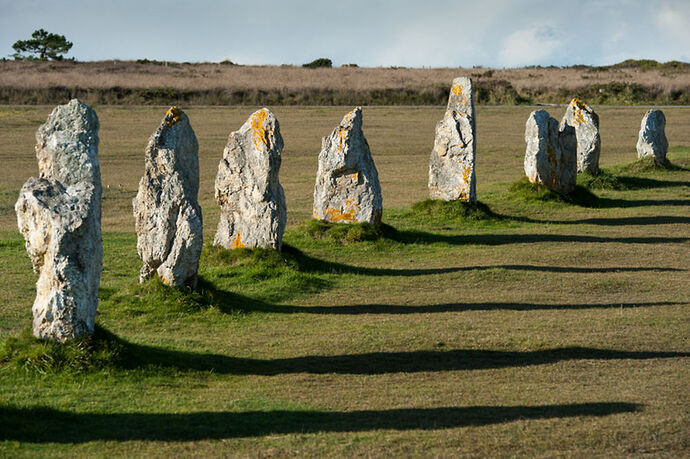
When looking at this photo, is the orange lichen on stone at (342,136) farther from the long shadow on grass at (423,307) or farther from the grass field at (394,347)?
the long shadow on grass at (423,307)

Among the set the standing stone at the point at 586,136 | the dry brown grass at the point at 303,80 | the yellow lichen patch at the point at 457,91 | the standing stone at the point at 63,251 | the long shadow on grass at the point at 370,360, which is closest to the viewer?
the standing stone at the point at 63,251

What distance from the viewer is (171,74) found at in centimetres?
6775

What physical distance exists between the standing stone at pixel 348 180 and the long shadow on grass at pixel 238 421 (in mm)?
10586

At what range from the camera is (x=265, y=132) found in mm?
17125

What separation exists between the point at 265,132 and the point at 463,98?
25.3ft

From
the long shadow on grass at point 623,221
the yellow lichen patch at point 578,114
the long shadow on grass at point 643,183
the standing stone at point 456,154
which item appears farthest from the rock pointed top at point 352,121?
the long shadow on grass at point 643,183

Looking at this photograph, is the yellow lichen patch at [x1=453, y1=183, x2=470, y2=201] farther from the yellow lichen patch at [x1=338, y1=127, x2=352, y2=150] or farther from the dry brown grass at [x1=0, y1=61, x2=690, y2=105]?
the dry brown grass at [x1=0, y1=61, x2=690, y2=105]

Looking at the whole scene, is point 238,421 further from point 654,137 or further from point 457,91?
point 654,137

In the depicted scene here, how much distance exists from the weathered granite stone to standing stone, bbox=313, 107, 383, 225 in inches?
266

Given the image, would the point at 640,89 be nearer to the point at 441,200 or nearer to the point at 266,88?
the point at 266,88

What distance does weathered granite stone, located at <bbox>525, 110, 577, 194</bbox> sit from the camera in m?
25.0

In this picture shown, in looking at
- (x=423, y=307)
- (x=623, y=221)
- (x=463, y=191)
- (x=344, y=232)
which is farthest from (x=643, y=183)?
(x=423, y=307)

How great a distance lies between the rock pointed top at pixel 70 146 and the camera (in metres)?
11.0

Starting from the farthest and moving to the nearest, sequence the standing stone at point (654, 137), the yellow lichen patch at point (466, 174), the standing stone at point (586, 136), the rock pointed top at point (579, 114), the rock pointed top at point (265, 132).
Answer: the standing stone at point (654, 137) < the rock pointed top at point (579, 114) < the standing stone at point (586, 136) < the yellow lichen patch at point (466, 174) < the rock pointed top at point (265, 132)
